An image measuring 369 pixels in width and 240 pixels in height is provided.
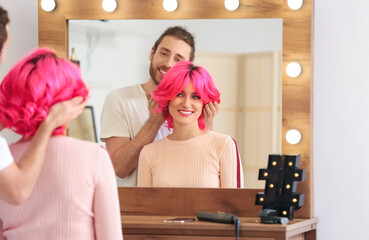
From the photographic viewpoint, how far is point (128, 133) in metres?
2.19

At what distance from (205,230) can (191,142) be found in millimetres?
363

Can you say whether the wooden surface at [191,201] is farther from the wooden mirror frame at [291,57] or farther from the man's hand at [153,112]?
the man's hand at [153,112]

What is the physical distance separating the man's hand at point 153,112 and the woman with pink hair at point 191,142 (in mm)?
14

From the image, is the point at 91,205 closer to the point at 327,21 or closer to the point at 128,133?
the point at 128,133

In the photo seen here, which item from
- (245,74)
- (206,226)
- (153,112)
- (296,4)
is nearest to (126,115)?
(153,112)

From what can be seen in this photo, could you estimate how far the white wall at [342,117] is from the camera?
2117mm

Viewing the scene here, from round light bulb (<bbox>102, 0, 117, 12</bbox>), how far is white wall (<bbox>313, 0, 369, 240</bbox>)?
2.26ft

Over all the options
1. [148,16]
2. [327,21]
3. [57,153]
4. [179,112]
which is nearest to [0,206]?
[57,153]

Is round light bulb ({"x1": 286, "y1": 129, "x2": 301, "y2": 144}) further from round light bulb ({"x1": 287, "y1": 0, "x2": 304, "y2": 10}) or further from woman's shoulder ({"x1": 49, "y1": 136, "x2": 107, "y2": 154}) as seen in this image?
woman's shoulder ({"x1": 49, "y1": 136, "x2": 107, "y2": 154})

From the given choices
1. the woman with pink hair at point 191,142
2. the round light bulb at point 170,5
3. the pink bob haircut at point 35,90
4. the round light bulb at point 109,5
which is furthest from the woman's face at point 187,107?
the pink bob haircut at point 35,90

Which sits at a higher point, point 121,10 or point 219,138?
point 121,10

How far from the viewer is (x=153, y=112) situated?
216 centimetres

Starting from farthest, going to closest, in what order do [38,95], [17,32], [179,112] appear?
1. [17,32]
2. [179,112]
3. [38,95]

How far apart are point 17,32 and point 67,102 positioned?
113 cm
